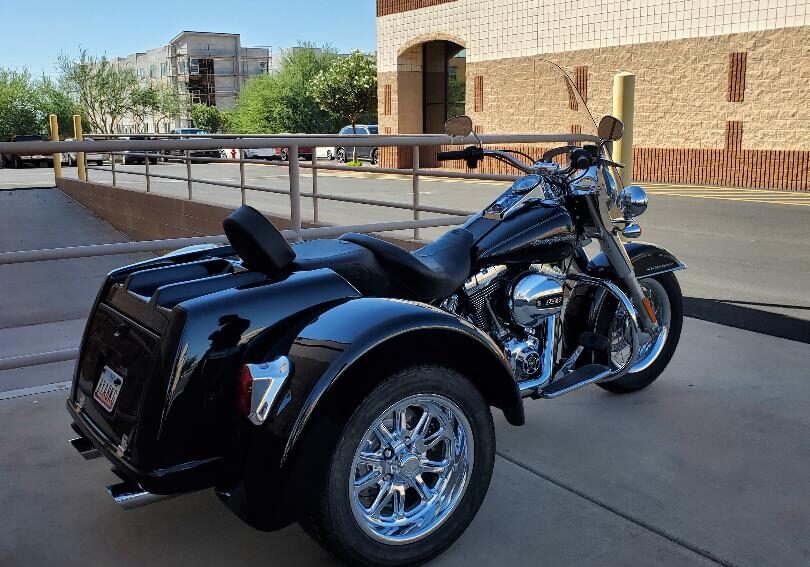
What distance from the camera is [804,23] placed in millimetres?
18203

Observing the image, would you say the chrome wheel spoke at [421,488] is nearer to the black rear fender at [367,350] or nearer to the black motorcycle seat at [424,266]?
the black rear fender at [367,350]

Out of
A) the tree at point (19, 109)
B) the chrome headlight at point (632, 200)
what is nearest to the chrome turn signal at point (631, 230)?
the chrome headlight at point (632, 200)

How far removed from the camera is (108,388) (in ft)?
9.51

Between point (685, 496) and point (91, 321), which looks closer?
point (91, 321)

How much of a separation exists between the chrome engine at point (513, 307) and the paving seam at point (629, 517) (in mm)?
378

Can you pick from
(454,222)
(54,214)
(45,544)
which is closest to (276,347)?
(45,544)

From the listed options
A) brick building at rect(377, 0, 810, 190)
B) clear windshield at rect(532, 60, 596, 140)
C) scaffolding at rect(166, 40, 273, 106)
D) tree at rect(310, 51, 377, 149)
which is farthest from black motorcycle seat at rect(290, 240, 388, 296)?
scaffolding at rect(166, 40, 273, 106)

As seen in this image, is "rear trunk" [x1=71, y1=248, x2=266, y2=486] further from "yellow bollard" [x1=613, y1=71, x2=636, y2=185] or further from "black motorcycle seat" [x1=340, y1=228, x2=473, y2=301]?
"yellow bollard" [x1=613, y1=71, x2=636, y2=185]

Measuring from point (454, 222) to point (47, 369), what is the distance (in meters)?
3.09

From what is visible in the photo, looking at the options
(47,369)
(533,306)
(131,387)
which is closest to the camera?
(131,387)

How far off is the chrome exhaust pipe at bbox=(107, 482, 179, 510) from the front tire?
0.48 m

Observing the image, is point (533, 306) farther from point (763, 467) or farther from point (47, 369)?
point (47, 369)

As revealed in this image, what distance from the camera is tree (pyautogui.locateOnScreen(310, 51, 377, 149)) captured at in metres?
39.7

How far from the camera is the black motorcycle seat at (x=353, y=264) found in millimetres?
3037
